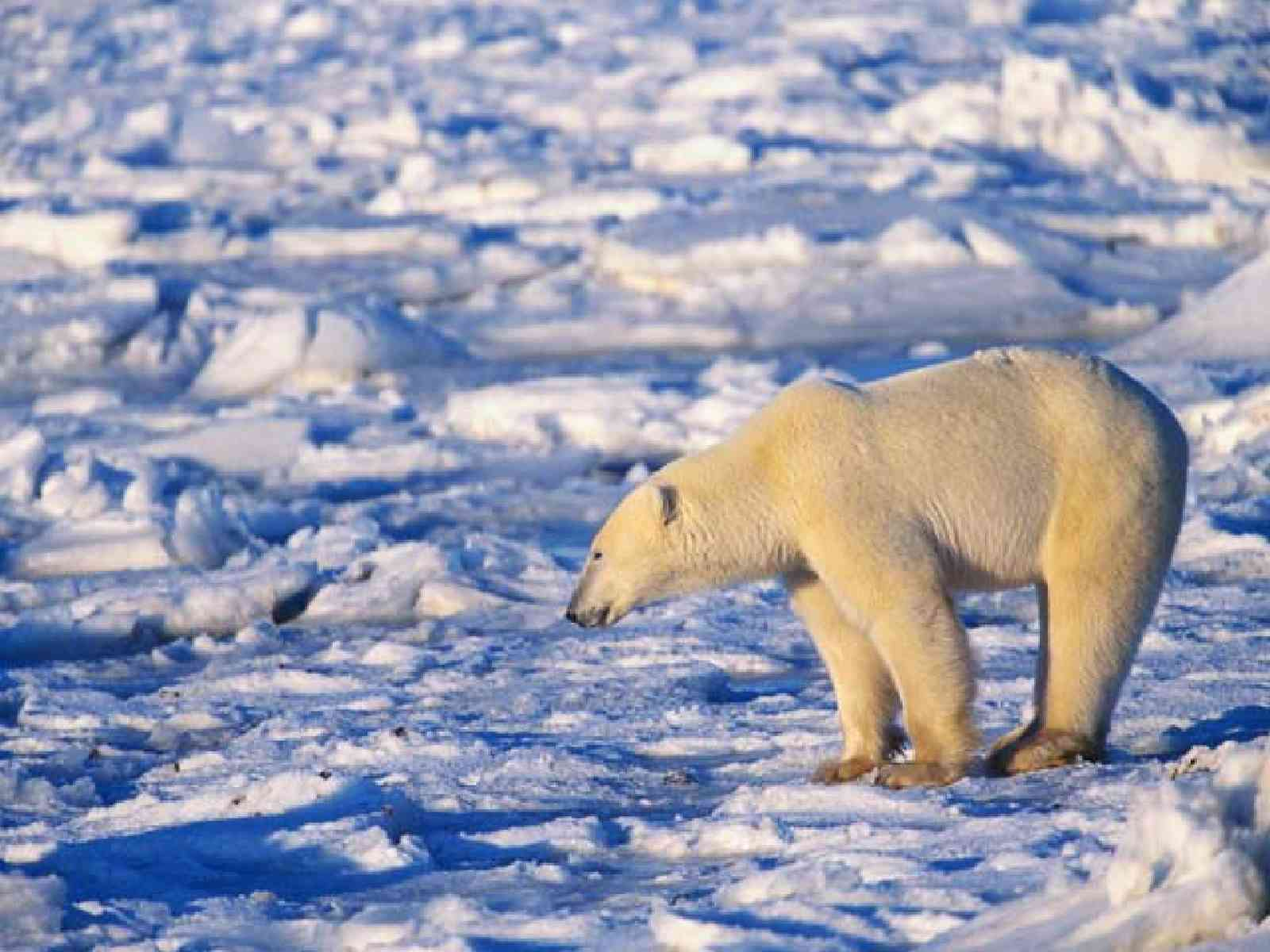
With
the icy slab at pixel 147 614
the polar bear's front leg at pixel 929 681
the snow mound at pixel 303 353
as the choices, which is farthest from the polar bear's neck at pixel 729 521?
the snow mound at pixel 303 353

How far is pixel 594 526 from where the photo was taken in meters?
9.02

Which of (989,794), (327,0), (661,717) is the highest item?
(989,794)

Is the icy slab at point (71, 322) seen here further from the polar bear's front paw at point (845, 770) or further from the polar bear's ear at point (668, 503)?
the polar bear's front paw at point (845, 770)

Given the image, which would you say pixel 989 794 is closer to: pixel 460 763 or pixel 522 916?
pixel 522 916

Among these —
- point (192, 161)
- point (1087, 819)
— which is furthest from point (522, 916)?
point (192, 161)

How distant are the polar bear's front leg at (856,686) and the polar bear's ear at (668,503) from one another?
31 cm

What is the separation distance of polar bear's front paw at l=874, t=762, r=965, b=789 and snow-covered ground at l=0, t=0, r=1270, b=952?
3.0 inches

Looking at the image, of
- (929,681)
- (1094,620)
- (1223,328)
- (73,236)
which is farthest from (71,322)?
(1094,620)

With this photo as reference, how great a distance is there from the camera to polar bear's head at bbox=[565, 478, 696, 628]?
4805mm

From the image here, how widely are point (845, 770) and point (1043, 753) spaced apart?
0.45 meters

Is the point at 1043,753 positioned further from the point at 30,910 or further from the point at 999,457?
the point at 30,910

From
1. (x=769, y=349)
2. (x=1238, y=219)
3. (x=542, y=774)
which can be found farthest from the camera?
(x=1238, y=219)

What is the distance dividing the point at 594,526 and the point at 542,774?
410 centimetres

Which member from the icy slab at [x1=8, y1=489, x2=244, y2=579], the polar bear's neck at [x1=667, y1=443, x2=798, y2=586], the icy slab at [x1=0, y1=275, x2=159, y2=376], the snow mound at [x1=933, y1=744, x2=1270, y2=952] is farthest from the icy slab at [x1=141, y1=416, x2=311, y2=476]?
the snow mound at [x1=933, y1=744, x2=1270, y2=952]
